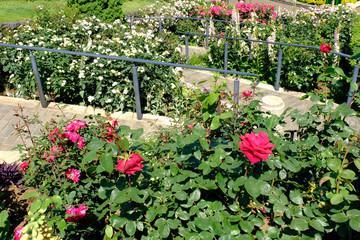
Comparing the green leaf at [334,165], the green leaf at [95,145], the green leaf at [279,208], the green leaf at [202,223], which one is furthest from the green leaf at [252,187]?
the green leaf at [95,145]

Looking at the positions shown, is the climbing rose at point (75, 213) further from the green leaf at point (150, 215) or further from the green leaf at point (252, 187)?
the green leaf at point (252, 187)

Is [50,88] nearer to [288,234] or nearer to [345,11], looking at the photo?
[288,234]

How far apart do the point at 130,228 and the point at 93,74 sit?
357 cm

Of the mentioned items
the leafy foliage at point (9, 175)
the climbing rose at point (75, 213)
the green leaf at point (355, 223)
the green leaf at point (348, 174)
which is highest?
the green leaf at point (348, 174)

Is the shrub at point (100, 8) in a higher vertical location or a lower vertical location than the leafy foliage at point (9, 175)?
higher

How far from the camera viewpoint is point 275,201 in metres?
1.84

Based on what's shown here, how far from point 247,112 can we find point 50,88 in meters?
3.51

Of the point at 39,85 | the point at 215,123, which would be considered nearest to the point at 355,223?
the point at 215,123

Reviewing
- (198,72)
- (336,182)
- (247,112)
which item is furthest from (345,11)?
(336,182)

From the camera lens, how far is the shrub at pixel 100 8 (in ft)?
32.5

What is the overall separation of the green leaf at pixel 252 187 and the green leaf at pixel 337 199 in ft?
1.19

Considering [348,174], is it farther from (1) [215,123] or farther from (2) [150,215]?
(2) [150,215]

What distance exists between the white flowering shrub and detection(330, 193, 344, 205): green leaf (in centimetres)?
335

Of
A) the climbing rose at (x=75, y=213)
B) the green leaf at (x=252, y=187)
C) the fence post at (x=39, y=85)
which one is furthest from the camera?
the fence post at (x=39, y=85)
